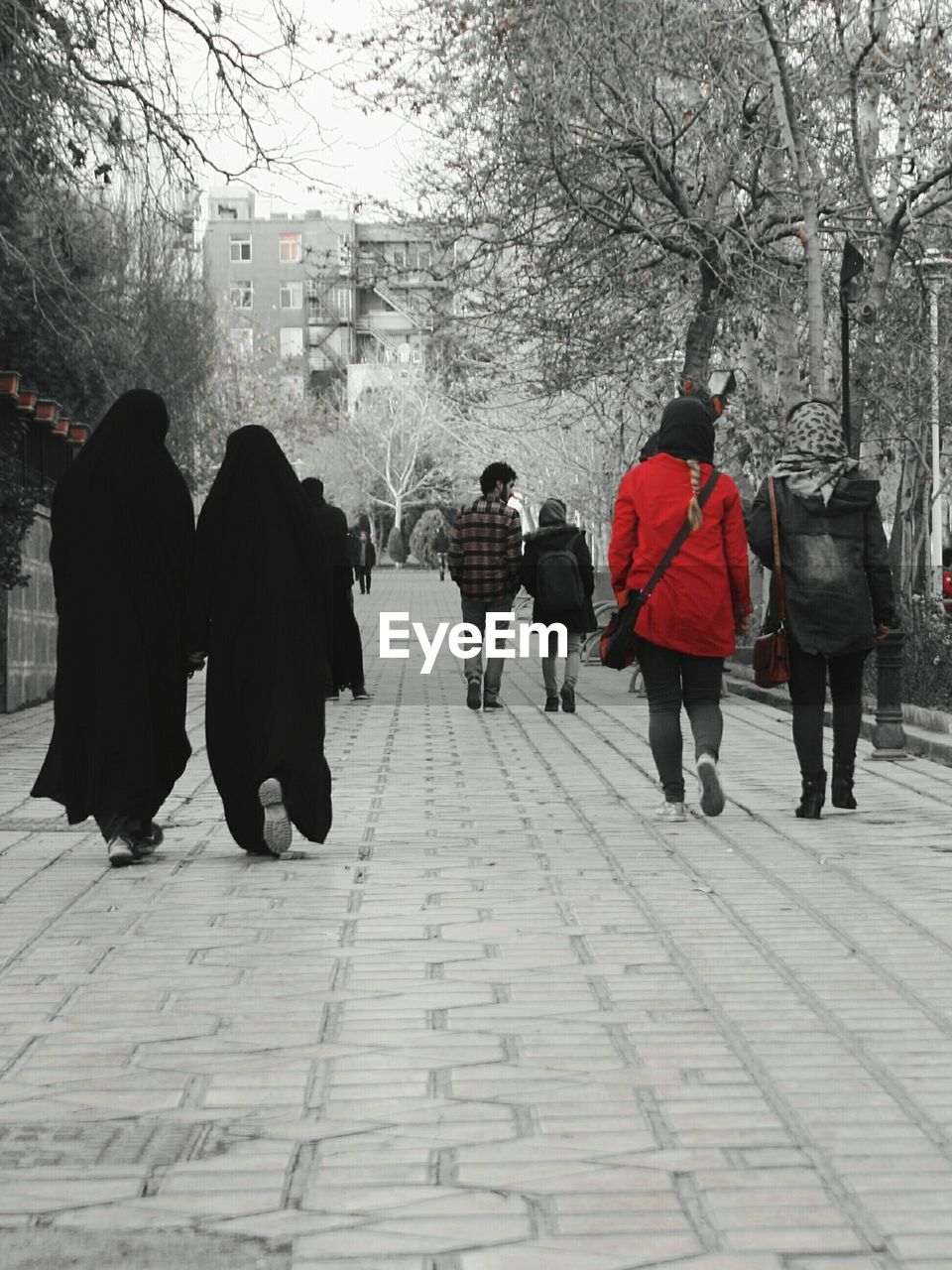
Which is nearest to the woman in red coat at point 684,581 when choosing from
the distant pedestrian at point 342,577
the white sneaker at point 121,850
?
the white sneaker at point 121,850

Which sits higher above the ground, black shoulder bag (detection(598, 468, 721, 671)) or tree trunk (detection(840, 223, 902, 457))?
tree trunk (detection(840, 223, 902, 457))

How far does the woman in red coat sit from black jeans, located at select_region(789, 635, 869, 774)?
0.45 m

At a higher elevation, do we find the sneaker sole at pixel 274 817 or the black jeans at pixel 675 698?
the black jeans at pixel 675 698

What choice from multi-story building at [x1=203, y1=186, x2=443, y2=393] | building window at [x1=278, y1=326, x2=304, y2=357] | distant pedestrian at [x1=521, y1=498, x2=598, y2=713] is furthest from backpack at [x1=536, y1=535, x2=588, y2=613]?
building window at [x1=278, y1=326, x2=304, y2=357]

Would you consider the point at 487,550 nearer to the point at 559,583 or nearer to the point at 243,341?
the point at 559,583

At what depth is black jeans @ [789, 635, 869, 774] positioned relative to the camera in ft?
32.8

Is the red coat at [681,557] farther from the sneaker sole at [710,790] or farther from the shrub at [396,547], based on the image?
the shrub at [396,547]

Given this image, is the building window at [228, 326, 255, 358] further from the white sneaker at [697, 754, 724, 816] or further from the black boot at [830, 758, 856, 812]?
the white sneaker at [697, 754, 724, 816]

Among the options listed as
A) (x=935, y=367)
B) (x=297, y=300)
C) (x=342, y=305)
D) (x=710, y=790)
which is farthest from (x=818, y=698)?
(x=297, y=300)

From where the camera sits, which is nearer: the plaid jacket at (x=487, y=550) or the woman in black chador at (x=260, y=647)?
the woman in black chador at (x=260, y=647)

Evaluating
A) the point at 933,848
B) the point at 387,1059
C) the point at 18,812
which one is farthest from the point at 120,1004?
the point at 18,812

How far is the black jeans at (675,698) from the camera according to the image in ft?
31.8

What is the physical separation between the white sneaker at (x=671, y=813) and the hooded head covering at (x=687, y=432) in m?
1.60

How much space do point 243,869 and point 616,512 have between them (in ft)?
8.08
